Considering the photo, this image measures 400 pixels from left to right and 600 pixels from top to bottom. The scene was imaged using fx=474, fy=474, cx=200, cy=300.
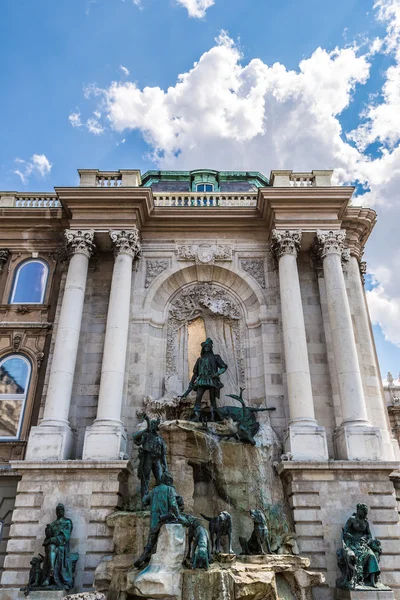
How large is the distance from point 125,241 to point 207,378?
545 cm

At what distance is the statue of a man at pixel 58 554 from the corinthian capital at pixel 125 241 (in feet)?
Result: 27.0

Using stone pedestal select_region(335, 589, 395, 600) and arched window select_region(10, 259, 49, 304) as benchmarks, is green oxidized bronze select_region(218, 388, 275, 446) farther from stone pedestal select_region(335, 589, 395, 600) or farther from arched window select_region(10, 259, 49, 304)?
arched window select_region(10, 259, 49, 304)

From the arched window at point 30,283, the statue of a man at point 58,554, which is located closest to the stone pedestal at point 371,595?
the statue of a man at point 58,554

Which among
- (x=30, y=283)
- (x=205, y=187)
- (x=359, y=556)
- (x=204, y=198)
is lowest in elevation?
(x=359, y=556)

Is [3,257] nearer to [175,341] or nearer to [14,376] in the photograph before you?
[14,376]

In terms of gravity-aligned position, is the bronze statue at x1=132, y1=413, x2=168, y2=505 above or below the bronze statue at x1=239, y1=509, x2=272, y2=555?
above

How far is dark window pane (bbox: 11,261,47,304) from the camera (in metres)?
17.3

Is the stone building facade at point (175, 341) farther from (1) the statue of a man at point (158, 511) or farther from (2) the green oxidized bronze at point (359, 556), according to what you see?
(1) the statue of a man at point (158, 511)

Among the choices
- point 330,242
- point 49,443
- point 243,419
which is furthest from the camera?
point 330,242

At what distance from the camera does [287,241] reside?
640 inches

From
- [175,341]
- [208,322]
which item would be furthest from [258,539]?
[208,322]

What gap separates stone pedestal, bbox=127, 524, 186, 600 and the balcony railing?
12.4 meters

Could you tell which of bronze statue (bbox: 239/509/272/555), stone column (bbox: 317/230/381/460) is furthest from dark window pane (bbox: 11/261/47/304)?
bronze statue (bbox: 239/509/272/555)

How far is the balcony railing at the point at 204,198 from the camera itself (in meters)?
18.5
